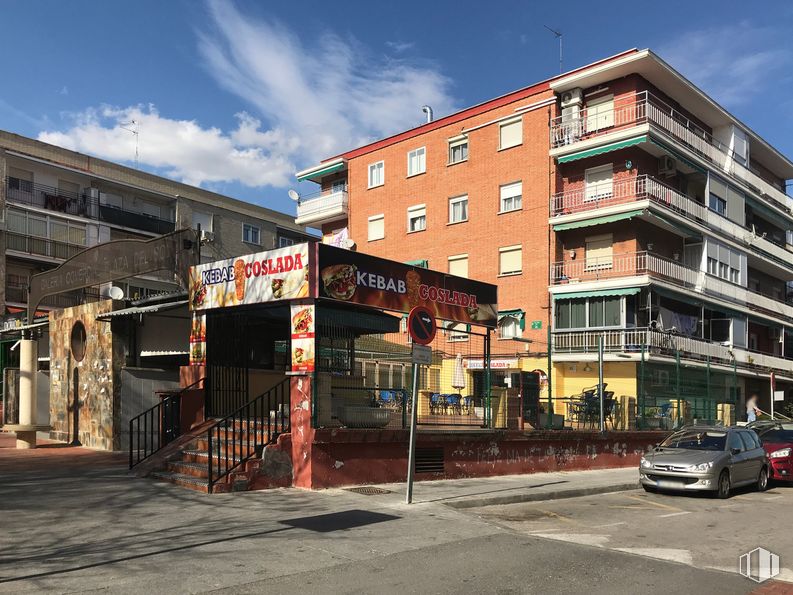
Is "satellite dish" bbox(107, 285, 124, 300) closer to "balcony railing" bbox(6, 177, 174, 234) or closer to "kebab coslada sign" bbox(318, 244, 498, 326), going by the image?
"kebab coslada sign" bbox(318, 244, 498, 326)

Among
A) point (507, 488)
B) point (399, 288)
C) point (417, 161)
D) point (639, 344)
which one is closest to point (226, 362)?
point (399, 288)

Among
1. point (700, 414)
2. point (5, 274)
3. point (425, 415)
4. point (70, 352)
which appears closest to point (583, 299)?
point (700, 414)

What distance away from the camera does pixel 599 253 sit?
32.2 meters

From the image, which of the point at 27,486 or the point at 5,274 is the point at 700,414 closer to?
the point at 27,486

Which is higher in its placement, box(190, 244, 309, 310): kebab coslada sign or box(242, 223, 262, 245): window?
box(242, 223, 262, 245): window

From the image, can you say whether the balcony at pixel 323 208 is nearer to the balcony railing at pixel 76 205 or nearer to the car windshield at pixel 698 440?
the balcony railing at pixel 76 205

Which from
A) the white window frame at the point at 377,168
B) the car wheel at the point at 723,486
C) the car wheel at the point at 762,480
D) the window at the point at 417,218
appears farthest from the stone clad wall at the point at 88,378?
the white window frame at the point at 377,168

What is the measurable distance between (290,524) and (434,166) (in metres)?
29.8

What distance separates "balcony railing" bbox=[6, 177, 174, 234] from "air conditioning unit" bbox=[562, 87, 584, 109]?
26330 millimetres

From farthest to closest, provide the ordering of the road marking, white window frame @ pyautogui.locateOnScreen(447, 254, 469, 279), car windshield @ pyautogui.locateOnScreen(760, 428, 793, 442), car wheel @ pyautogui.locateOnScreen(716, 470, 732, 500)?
white window frame @ pyautogui.locateOnScreen(447, 254, 469, 279), car windshield @ pyautogui.locateOnScreen(760, 428, 793, 442), car wheel @ pyautogui.locateOnScreen(716, 470, 732, 500), the road marking

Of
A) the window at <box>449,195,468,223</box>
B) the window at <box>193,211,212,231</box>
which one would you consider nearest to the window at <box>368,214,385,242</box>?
the window at <box>449,195,468,223</box>

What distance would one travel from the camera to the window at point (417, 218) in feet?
122

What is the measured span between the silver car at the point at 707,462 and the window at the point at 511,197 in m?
19.2

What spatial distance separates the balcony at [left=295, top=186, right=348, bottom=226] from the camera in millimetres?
41750
